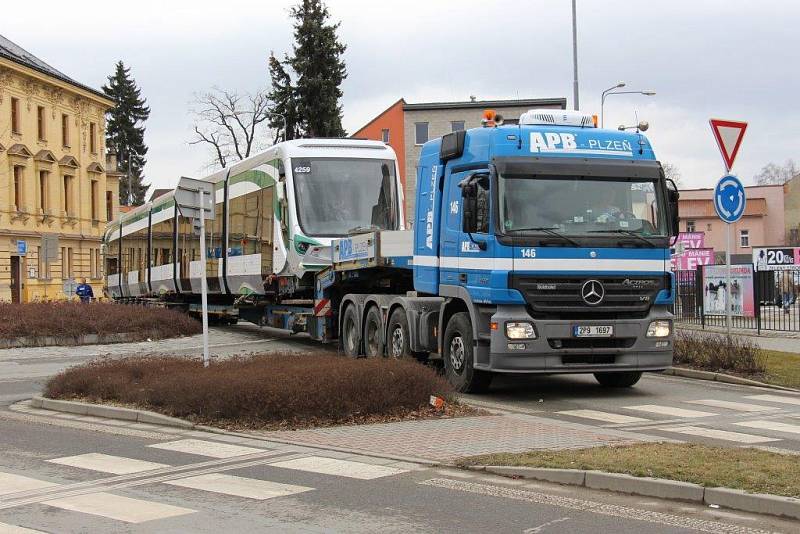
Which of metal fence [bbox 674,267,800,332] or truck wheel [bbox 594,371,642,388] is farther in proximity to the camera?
metal fence [bbox 674,267,800,332]

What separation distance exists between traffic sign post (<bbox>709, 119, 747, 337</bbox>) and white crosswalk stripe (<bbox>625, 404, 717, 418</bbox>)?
398cm

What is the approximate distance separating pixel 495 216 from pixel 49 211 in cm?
5898

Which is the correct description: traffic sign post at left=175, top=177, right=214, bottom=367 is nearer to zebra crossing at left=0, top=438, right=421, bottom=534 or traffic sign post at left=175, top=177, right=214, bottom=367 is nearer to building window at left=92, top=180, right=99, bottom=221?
zebra crossing at left=0, top=438, right=421, bottom=534

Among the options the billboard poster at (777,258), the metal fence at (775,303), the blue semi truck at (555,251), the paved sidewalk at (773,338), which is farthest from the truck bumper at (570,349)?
the billboard poster at (777,258)

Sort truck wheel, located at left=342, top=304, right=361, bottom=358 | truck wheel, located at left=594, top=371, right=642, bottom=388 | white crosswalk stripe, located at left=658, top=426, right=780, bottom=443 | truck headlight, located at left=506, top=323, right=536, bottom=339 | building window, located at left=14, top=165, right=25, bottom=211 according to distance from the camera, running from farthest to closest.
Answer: building window, located at left=14, top=165, right=25, bottom=211 < truck wheel, located at left=342, top=304, right=361, bottom=358 < truck wheel, located at left=594, top=371, right=642, bottom=388 < truck headlight, located at left=506, top=323, right=536, bottom=339 < white crosswalk stripe, located at left=658, top=426, right=780, bottom=443

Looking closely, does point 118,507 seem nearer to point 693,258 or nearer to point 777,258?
point 777,258

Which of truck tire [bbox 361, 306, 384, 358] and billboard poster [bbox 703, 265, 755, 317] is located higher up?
billboard poster [bbox 703, 265, 755, 317]

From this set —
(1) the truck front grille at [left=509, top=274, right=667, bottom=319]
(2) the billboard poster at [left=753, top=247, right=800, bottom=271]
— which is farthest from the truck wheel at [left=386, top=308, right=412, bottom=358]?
(2) the billboard poster at [left=753, top=247, right=800, bottom=271]

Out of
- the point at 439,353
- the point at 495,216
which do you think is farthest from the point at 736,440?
the point at 439,353

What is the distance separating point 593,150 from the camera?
1396cm

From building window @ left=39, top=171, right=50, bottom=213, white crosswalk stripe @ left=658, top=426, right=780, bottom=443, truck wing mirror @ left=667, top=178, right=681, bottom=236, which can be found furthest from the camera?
building window @ left=39, top=171, right=50, bottom=213

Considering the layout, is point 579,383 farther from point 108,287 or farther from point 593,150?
point 108,287

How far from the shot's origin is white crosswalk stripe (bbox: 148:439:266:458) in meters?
9.84

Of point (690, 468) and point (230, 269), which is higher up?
point (230, 269)
